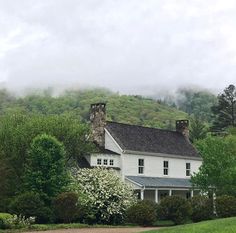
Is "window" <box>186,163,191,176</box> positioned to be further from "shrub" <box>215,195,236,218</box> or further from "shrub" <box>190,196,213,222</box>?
"shrub" <box>215,195,236,218</box>

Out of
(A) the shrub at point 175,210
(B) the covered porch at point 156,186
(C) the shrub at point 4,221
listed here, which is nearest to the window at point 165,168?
(B) the covered porch at point 156,186

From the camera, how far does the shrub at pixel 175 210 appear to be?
32812mm

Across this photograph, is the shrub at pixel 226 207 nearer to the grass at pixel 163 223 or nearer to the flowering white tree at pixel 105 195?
the grass at pixel 163 223

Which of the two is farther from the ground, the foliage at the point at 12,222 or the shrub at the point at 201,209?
the shrub at the point at 201,209

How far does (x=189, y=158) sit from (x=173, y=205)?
19370mm

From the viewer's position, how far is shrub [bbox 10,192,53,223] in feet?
99.1

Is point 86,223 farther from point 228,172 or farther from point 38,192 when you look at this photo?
point 228,172

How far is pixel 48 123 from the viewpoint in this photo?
127ft

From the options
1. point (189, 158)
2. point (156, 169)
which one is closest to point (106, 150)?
point (156, 169)

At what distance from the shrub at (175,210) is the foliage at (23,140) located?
996 cm

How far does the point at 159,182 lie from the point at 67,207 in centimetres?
1680

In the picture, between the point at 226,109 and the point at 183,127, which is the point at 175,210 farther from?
the point at 226,109

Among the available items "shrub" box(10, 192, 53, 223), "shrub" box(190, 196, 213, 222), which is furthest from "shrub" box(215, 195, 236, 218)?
"shrub" box(10, 192, 53, 223)

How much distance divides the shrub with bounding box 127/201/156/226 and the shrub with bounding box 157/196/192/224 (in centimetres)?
125
